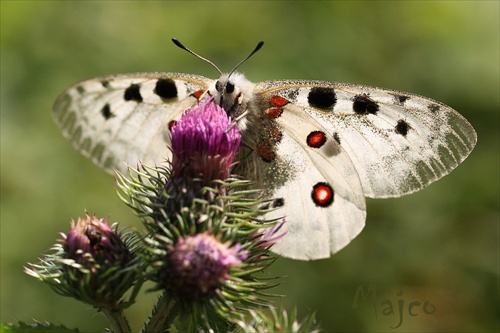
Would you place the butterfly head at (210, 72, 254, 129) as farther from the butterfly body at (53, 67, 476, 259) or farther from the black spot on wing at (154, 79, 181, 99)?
the black spot on wing at (154, 79, 181, 99)

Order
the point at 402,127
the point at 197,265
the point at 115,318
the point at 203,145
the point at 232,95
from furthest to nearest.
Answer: the point at 232,95, the point at 402,127, the point at 203,145, the point at 115,318, the point at 197,265

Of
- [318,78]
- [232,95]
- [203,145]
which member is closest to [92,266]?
[203,145]

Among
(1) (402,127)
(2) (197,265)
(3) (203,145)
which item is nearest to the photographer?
(2) (197,265)

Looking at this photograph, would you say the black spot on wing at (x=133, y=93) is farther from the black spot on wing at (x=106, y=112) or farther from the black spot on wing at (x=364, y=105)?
the black spot on wing at (x=364, y=105)

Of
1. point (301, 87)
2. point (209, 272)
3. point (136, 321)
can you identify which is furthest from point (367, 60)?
point (209, 272)

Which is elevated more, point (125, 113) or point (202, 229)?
point (125, 113)

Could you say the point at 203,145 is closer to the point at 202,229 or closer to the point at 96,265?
the point at 202,229

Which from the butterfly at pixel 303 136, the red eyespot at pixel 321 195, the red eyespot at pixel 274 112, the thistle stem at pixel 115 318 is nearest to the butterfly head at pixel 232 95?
the butterfly at pixel 303 136
